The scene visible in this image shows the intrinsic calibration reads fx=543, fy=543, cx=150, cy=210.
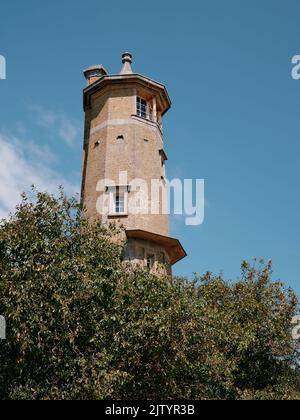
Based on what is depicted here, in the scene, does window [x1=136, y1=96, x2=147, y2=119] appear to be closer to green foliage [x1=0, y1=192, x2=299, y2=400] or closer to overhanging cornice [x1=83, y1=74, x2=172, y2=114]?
overhanging cornice [x1=83, y1=74, x2=172, y2=114]

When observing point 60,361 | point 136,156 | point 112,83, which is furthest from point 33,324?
point 112,83

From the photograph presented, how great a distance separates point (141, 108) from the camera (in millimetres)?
35125

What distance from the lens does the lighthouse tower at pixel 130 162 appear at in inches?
1209

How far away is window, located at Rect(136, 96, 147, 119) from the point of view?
34.8 meters

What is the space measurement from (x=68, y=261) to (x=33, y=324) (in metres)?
2.43

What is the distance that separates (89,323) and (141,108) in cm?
2044

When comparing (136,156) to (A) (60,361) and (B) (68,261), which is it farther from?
(A) (60,361)

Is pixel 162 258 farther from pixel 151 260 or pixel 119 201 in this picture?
pixel 119 201

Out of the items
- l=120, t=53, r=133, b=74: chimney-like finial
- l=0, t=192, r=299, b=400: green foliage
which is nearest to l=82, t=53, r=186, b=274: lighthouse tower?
l=120, t=53, r=133, b=74: chimney-like finial

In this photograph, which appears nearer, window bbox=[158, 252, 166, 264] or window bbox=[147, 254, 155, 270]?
window bbox=[147, 254, 155, 270]
